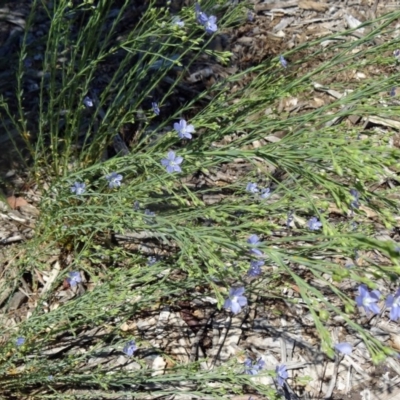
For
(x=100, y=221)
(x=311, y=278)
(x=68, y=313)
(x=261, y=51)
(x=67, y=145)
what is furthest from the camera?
(x=261, y=51)

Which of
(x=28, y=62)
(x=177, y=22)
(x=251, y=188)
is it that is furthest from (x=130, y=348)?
(x=28, y=62)

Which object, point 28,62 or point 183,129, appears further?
point 28,62

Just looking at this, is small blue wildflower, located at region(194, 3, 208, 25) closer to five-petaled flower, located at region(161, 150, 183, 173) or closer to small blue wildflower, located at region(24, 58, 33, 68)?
five-petaled flower, located at region(161, 150, 183, 173)

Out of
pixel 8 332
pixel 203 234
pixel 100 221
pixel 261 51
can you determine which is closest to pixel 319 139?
pixel 203 234

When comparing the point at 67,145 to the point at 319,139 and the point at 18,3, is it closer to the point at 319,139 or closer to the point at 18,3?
the point at 319,139

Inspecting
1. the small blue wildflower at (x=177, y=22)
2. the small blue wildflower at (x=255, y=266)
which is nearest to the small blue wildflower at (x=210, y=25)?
the small blue wildflower at (x=177, y=22)

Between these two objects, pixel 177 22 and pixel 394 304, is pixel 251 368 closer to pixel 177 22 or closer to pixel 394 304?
pixel 394 304

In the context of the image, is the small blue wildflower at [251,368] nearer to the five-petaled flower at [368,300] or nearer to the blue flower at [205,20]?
the five-petaled flower at [368,300]

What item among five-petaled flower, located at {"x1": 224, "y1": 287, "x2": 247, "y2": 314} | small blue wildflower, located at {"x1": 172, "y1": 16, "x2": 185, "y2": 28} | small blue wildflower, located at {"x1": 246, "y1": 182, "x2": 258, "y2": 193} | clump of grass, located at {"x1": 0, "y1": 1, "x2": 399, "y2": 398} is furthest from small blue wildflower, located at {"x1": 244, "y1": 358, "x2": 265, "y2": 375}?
small blue wildflower, located at {"x1": 172, "y1": 16, "x2": 185, "y2": 28}
